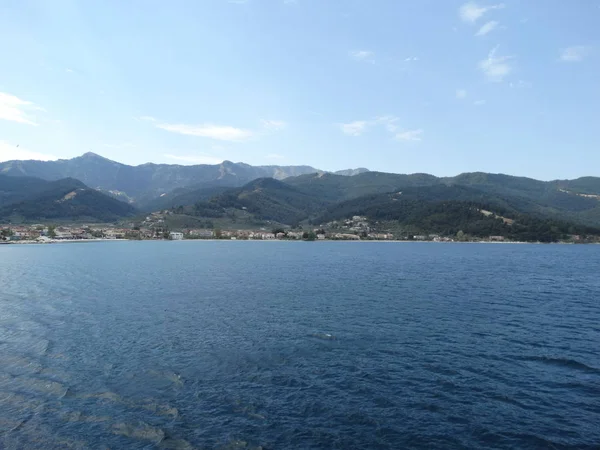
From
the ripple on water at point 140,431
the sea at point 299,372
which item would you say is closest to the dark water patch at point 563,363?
the sea at point 299,372

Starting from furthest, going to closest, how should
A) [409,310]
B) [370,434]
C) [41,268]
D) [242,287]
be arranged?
[41,268]
[242,287]
[409,310]
[370,434]

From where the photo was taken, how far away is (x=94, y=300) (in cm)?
5697

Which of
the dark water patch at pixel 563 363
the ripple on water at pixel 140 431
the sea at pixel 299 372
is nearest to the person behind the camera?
the ripple on water at pixel 140 431

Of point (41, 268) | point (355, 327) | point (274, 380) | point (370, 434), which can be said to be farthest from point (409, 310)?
point (41, 268)

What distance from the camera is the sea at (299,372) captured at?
66.7 ft

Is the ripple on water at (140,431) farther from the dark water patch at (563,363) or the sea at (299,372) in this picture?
the dark water patch at (563,363)

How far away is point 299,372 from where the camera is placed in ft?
93.2

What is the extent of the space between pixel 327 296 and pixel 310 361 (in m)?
28.8

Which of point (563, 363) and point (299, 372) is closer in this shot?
point (299, 372)

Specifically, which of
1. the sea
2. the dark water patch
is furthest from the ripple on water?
the dark water patch

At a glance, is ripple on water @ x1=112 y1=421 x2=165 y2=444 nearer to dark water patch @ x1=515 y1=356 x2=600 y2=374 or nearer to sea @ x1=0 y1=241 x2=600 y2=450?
sea @ x1=0 y1=241 x2=600 y2=450

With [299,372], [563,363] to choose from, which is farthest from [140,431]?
[563,363]

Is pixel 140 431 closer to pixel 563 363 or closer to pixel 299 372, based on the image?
pixel 299 372

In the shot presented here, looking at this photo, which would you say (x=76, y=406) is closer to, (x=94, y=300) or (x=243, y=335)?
(x=243, y=335)
